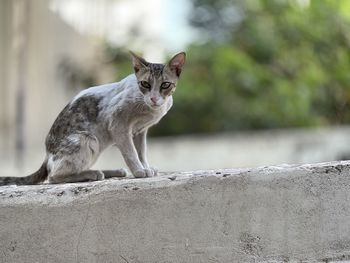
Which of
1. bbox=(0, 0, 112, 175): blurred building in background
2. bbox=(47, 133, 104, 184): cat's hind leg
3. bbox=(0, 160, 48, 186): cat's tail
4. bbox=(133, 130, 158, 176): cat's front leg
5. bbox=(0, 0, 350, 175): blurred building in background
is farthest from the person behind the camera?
bbox=(0, 0, 350, 175): blurred building in background

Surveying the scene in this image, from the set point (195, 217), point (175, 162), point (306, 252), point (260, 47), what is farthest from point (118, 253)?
point (260, 47)

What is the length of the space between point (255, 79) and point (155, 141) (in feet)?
6.89

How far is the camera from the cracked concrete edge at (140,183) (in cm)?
279

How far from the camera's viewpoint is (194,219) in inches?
110

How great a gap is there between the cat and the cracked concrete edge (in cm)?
37

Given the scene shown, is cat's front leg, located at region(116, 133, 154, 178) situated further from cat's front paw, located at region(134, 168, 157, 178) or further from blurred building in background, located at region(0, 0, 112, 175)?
blurred building in background, located at region(0, 0, 112, 175)

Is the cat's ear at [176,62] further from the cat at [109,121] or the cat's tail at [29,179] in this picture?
the cat's tail at [29,179]

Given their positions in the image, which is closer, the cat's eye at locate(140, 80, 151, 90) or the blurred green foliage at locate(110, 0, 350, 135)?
the cat's eye at locate(140, 80, 151, 90)

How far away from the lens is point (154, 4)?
1273 cm

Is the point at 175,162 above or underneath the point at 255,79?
underneath

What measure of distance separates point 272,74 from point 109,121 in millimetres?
8690

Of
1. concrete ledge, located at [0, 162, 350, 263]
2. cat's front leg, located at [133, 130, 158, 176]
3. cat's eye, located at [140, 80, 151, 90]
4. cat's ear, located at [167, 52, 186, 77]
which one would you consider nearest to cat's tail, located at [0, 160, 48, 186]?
cat's front leg, located at [133, 130, 158, 176]

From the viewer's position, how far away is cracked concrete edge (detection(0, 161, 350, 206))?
9.14ft

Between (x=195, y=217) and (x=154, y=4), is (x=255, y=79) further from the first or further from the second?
(x=195, y=217)
